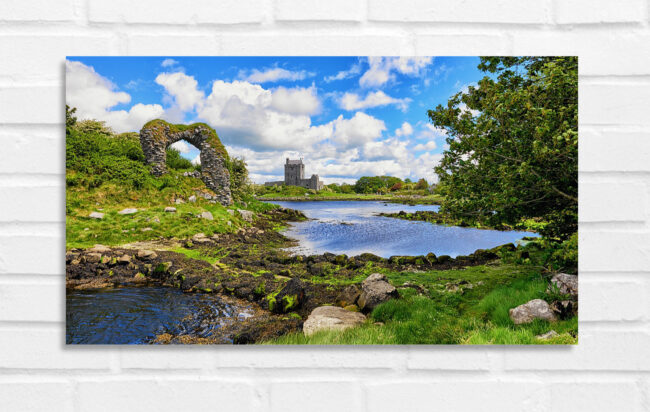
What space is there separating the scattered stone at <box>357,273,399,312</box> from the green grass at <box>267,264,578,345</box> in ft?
0.12

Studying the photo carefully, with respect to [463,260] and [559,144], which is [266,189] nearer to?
[463,260]

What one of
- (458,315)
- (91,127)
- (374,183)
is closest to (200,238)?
(91,127)

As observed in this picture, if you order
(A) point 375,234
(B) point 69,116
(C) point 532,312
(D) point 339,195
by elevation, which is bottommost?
(C) point 532,312

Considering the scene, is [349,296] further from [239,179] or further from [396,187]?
→ [239,179]

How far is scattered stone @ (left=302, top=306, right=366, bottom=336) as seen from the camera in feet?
4.64

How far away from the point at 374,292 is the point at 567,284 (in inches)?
45.3

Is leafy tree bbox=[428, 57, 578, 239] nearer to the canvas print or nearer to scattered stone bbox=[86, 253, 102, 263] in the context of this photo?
the canvas print

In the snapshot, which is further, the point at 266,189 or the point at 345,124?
the point at 266,189

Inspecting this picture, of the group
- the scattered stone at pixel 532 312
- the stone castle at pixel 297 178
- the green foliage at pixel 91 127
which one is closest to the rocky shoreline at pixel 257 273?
the scattered stone at pixel 532 312

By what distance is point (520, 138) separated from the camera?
1.48m

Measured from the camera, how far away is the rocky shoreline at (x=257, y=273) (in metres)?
1.45
